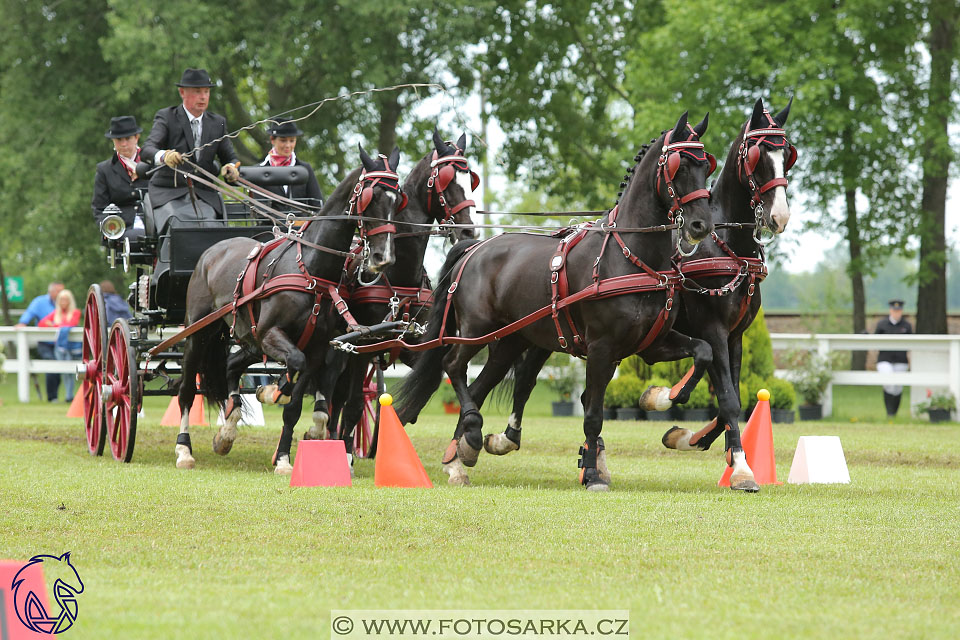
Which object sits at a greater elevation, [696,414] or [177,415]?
[177,415]

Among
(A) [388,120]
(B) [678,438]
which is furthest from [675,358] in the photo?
(A) [388,120]

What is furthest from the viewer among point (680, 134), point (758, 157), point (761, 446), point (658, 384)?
point (658, 384)

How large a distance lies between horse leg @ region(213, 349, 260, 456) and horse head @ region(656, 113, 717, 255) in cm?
390

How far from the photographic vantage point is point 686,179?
7.88 meters

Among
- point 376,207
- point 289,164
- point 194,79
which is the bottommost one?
point 376,207

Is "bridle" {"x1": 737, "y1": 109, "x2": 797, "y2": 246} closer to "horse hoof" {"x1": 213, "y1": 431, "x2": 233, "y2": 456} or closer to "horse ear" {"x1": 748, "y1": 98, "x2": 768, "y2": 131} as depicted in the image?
"horse ear" {"x1": 748, "y1": 98, "x2": 768, "y2": 131}

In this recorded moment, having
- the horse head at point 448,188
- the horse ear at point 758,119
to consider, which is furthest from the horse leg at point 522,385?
the horse ear at point 758,119

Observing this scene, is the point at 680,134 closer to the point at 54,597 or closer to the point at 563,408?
the point at 54,597

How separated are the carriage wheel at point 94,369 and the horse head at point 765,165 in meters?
5.81

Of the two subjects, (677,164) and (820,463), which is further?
(820,463)

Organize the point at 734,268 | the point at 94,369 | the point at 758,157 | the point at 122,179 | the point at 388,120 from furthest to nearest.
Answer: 1. the point at 388,120
2. the point at 122,179
3. the point at 94,369
4. the point at 734,268
5. the point at 758,157

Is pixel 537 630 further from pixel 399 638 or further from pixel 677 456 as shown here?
pixel 677 456

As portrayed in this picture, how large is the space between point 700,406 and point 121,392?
8.14 m

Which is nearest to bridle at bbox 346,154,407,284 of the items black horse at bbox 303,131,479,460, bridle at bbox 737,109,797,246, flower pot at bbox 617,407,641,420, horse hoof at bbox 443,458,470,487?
black horse at bbox 303,131,479,460
